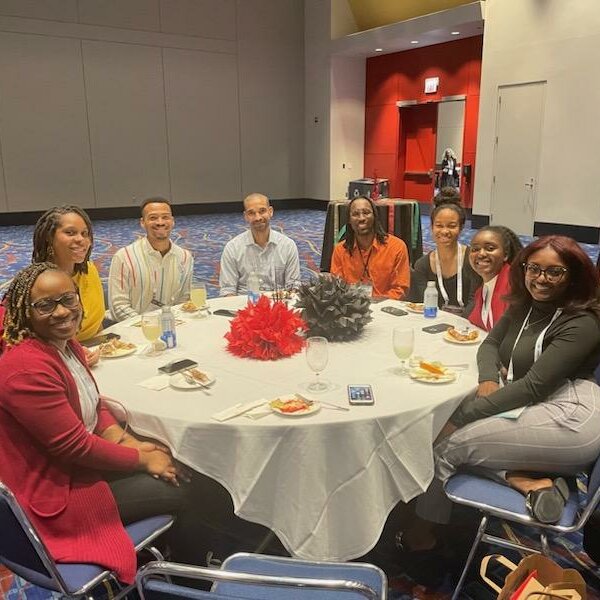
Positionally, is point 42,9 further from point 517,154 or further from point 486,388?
point 486,388

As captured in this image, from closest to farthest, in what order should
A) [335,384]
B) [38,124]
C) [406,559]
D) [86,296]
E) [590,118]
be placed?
[335,384], [406,559], [86,296], [590,118], [38,124]

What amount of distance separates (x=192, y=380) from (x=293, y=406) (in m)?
0.45

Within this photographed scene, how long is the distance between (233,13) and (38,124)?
529 centimetres

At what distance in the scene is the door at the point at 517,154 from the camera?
9969mm

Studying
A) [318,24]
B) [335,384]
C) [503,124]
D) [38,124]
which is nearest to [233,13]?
[318,24]

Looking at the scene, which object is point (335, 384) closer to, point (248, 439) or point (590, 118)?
point (248, 439)

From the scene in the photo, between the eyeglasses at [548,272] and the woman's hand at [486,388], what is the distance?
44 cm

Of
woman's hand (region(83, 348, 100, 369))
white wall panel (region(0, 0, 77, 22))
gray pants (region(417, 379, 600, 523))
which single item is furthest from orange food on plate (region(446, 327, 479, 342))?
white wall panel (region(0, 0, 77, 22))

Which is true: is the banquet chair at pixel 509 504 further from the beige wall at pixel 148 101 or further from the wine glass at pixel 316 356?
the beige wall at pixel 148 101

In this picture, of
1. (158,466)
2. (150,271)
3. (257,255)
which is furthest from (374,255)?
(158,466)

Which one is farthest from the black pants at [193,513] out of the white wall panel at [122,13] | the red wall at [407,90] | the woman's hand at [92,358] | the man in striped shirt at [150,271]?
the white wall panel at [122,13]

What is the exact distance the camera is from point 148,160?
13.8m

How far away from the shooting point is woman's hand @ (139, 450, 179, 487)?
1.90 m

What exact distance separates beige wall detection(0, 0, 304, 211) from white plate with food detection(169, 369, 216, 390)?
1195 centimetres
